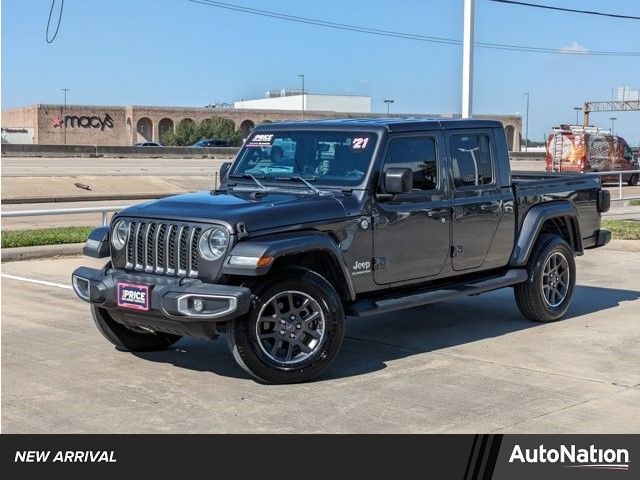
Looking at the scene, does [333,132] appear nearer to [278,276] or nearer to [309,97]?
[278,276]

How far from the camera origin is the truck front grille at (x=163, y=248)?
22.6 feet

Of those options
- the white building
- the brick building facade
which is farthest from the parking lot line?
the white building

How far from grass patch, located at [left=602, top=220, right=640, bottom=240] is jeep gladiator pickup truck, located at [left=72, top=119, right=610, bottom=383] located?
269 inches

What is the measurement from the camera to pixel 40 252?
14008mm

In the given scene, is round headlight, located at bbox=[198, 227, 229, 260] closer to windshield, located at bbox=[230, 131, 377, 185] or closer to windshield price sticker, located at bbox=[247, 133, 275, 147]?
windshield, located at bbox=[230, 131, 377, 185]

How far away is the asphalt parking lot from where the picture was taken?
6.05 metres

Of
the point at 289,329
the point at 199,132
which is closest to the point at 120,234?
the point at 289,329

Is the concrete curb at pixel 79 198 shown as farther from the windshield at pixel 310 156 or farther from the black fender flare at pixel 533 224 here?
the windshield at pixel 310 156

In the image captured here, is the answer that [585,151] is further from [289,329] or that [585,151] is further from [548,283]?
[289,329]

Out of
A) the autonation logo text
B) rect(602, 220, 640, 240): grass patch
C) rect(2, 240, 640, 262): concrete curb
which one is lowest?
the autonation logo text

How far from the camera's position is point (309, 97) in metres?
117

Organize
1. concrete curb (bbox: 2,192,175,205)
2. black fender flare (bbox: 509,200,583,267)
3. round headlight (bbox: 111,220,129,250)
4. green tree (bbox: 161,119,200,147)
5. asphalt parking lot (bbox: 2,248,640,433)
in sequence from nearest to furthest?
1. asphalt parking lot (bbox: 2,248,640,433)
2. round headlight (bbox: 111,220,129,250)
3. black fender flare (bbox: 509,200,583,267)
4. concrete curb (bbox: 2,192,175,205)
5. green tree (bbox: 161,119,200,147)

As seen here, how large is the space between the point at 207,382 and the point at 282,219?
131 cm

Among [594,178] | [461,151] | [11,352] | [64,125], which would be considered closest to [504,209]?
[461,151]
